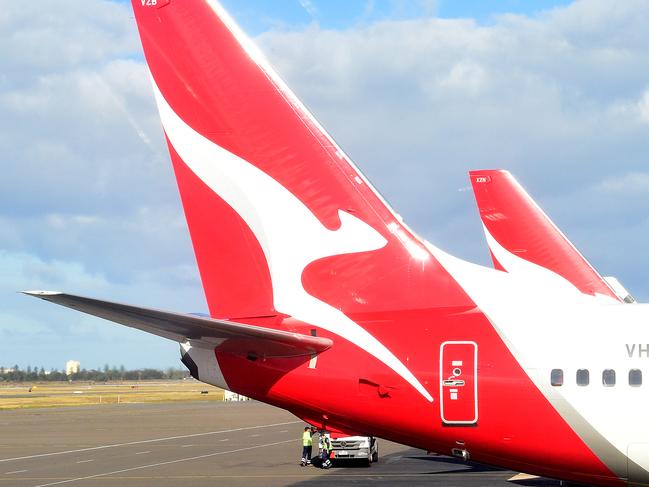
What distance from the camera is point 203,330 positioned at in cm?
1277

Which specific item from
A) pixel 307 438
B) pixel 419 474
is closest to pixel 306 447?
pixel 307 438

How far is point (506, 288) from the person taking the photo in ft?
45.3

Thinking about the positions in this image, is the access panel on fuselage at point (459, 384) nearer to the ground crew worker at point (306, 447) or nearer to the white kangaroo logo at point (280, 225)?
the white kangaroo logo at point (280, 225)

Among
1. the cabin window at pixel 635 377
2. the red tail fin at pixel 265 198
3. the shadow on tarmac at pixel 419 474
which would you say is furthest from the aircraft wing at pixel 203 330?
the shadow on tarmac at pixel 419 474

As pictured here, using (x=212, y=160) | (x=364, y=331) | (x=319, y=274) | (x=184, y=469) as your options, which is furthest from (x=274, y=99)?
(x=184, y=469)

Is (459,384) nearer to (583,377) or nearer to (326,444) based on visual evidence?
(583,377)

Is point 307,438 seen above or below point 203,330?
below

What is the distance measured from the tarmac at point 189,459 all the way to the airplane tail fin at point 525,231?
670 centimetres

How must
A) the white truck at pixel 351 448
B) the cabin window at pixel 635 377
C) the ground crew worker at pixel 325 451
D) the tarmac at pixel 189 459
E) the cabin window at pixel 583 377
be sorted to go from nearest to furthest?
the cabin window at pixel 635 377
the cabin window at pixel 583 377
the tarmac at pixel 189 459
the white truck at pixel 351 448
the ground crew worker at pixel 325 451

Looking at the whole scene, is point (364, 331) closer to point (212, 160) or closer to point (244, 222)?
point (244, 222)

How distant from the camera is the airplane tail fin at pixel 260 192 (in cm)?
1441

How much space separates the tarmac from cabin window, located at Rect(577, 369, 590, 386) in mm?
18494

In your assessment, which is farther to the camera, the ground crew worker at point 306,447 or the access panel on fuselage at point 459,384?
the ground crew worker at point 306,447

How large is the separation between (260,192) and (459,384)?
13.4 feet
